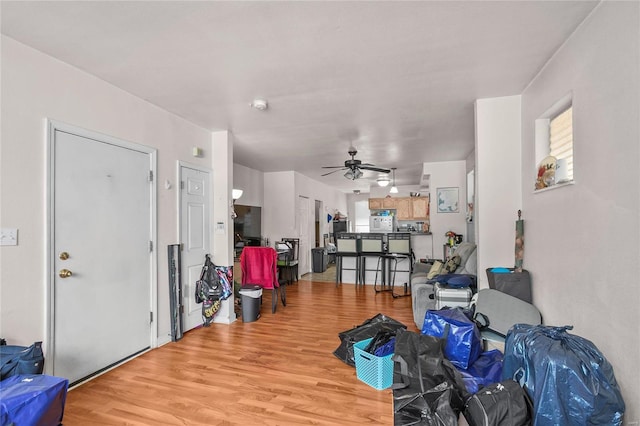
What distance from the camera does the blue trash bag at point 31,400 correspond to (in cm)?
147

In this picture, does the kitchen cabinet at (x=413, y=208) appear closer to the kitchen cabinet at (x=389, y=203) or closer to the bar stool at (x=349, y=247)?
the kitchen cabinet at (x=389, y=203)

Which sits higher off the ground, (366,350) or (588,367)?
(588,367)

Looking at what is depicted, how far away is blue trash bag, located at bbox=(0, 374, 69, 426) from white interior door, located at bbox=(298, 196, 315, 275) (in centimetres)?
581

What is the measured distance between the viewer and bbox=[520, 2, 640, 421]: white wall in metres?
1.48

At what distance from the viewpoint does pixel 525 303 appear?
2537mm

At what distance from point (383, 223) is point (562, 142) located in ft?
20.7

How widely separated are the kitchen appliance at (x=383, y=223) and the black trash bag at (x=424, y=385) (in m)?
6.22

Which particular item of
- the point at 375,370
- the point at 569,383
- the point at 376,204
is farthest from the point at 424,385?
the point at 376,204

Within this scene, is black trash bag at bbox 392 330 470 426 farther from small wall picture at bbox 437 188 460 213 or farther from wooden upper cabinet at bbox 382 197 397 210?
wooden upper cabinet at bbox 382 197 397 210

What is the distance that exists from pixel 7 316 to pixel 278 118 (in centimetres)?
292

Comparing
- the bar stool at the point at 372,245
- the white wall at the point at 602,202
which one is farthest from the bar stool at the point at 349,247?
the white wall at the point at 602,202

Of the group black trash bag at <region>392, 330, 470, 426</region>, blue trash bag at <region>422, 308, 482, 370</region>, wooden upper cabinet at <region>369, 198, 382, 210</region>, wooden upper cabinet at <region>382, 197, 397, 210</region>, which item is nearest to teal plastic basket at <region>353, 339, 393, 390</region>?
black trash bag at <region>392, 330, 470, 426</region>

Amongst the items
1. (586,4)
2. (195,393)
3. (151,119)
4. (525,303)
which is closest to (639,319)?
(525,303)

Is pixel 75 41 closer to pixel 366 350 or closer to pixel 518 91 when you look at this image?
pixel 366 350
